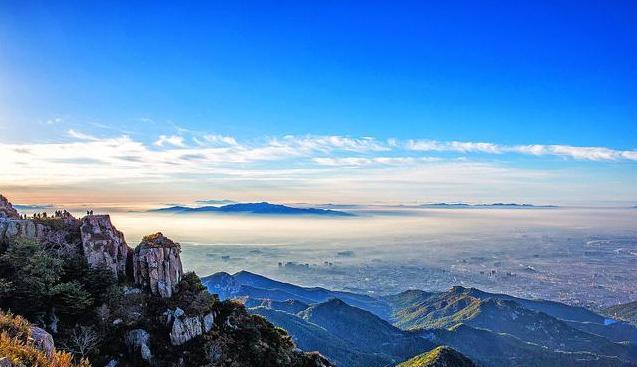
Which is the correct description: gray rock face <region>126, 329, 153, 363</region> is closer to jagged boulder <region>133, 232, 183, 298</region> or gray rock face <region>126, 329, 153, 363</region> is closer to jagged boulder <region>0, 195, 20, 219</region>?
jagged boulder <region>133, 232, 183, 298</region>

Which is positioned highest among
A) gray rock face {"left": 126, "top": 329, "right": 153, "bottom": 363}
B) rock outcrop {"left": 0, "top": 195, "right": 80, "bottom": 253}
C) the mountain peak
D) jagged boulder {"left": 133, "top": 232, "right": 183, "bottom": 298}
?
rock outcrop {"left": 0, "top": 195, "right": 80, "bottom": 253}

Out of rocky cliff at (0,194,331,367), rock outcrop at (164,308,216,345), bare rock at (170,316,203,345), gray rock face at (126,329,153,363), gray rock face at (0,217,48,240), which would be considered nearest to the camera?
rocky cliff at (0,194,331,367)

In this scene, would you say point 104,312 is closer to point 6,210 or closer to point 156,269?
point 156,269

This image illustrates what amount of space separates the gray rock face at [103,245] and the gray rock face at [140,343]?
7.31m

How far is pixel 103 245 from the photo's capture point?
1503 inches

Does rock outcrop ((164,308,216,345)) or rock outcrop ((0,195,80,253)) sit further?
rock outcrop ((0,195,80,253))

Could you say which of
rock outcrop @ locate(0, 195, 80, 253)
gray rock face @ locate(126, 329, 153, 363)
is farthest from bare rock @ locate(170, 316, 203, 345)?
rock outcrop @ locate(0, 195, 80, 253)

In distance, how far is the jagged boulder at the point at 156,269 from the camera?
38531 mm

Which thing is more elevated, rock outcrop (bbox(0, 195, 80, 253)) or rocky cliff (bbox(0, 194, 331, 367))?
rock outcrop (bbox(0, 195, 80, 253))

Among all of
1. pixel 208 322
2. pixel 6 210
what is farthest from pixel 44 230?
pixel 208 322

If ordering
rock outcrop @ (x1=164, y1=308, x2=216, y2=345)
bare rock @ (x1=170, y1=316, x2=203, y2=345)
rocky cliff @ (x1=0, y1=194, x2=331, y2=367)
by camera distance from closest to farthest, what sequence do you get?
1. rocky cliff @ (x1=0, y1=194, x2=331, y2=367)
2. bare rock @ (x1=170, y1=316, x2=203, y2=345)
3. rock outcrop @ (x1=164, y1=308, x2=216, y2=345)

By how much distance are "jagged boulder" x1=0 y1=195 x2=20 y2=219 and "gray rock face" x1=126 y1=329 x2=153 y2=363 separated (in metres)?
17.1

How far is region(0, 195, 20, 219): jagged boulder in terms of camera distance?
38828 millimetres

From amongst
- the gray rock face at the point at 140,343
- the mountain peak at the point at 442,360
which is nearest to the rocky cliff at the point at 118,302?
the gray rock face at the point at 140,343
